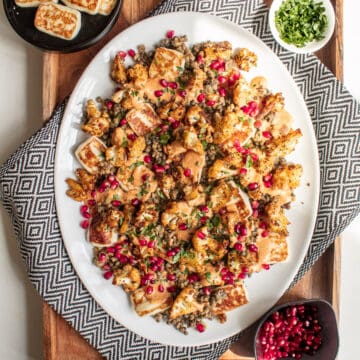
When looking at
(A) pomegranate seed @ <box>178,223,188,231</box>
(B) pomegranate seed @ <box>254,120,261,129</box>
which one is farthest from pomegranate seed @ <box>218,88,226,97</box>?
(A) pomegranate seed @ <box>178,223,188,231</box>

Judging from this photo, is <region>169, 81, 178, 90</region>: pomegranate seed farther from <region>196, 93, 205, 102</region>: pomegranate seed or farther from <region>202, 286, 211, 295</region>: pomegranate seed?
<region>202, 286, 211, 295</region>: pomegranate seed

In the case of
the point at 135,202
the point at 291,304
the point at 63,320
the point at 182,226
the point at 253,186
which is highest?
the point at 253,186

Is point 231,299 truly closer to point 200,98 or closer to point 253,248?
point 253,248

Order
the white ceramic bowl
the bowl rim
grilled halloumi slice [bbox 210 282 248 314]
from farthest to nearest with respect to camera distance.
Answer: grilled halloumi slice [bbox 210 282 248 314], the white ceramic bowl, the bowl rim

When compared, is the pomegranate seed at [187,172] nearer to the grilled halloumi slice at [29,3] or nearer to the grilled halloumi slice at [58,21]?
the grilled halloumi slice at [58,21]

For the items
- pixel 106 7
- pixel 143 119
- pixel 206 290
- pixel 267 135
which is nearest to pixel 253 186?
pixel 267 135

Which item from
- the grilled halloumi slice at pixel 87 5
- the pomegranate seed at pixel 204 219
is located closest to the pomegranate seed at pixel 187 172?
the pomegranate seed at pixel 204 219
